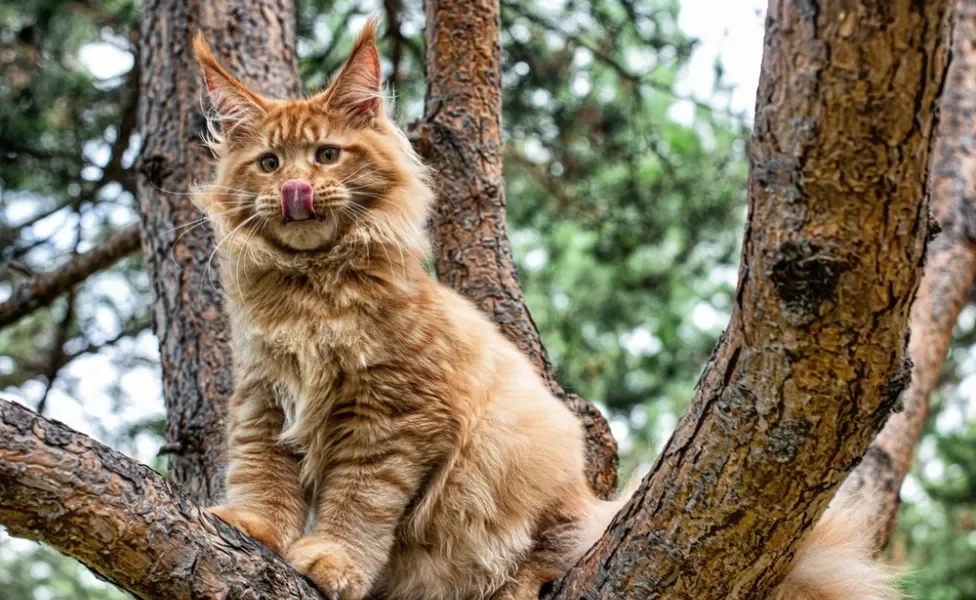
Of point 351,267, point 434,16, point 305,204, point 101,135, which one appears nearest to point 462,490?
point 351,267

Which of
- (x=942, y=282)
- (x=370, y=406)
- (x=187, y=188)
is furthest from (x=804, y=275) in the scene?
(x=942, y=282)

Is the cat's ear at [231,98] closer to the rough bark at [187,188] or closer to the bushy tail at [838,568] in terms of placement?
the rough bark at [187,188]

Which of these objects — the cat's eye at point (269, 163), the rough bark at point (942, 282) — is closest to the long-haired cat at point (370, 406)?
the cat's eye at point (269, 163)

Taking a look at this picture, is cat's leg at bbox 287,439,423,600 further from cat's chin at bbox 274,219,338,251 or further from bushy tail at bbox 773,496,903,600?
bushy tail at bbox 773,496,903,600

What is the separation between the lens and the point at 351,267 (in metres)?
2.74

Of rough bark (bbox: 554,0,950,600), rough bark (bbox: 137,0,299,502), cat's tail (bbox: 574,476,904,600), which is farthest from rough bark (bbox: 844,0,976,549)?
rough bark (bbox: 137,0,299,502)

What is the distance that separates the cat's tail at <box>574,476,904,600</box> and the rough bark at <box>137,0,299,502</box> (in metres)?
1.38

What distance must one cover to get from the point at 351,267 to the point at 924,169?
1.63 m

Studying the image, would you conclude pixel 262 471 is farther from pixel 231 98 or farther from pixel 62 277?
pixel 62 277

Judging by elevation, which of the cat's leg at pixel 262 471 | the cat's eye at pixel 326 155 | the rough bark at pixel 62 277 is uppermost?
the cat's eye at pixel 326 155

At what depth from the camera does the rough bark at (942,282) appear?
382 cm

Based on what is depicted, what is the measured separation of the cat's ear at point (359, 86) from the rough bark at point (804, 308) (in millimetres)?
1512

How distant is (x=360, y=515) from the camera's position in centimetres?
244

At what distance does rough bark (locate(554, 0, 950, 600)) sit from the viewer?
4.77 ft
